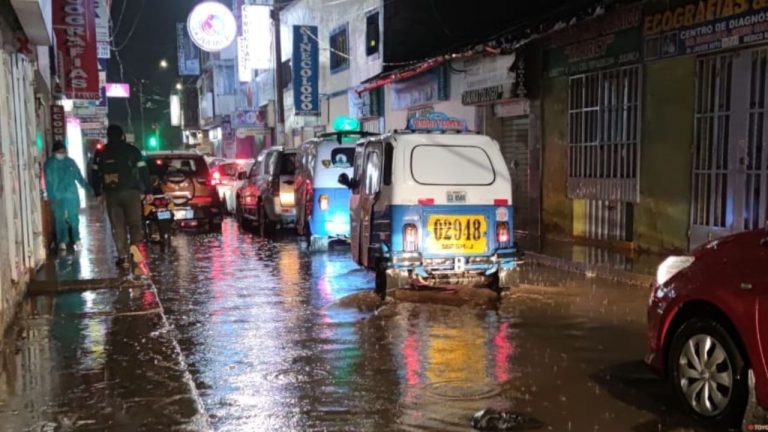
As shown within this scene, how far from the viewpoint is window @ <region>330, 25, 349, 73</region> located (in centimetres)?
2609

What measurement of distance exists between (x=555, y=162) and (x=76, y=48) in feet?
32.0

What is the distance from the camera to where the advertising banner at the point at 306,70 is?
2600 cm

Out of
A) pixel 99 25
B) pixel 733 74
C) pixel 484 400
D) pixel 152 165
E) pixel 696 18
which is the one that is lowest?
pixel 484 400

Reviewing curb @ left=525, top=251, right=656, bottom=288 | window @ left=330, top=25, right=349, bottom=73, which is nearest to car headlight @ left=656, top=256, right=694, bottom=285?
curb @ left=525, top=251, right=656, bottom=288

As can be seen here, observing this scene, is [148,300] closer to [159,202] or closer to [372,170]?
[372,170]

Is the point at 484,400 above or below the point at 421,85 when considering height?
below

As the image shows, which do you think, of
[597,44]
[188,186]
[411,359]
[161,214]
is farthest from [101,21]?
[411,359]

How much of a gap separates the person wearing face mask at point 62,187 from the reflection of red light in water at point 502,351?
7939mm

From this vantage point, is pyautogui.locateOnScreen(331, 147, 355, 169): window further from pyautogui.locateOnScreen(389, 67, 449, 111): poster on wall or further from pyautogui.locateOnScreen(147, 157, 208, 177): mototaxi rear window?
pyautogui.locateOnScreen(389, 67, 449, 111): poster on wall

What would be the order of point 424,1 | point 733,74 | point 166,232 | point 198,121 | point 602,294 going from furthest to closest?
1. point 198,121
2. point 424,1
3. point 166,232
4. point 733,74
5. point 602,294

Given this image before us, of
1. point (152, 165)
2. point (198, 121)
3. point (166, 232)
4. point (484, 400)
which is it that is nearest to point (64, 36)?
point (152, 165)

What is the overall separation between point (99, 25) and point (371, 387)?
19721 millimetres

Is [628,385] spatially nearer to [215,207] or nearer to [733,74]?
[733,74]

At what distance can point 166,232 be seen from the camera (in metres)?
13.9
